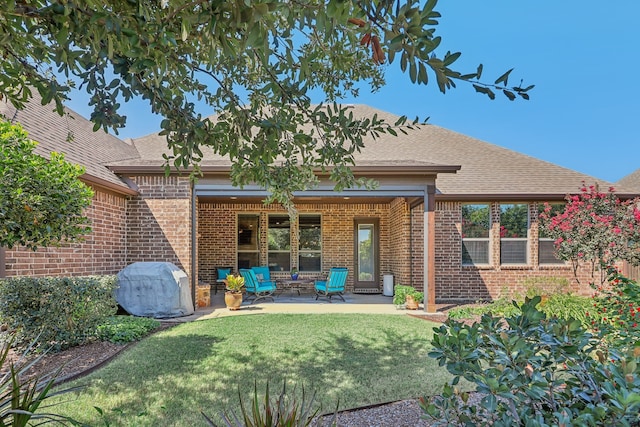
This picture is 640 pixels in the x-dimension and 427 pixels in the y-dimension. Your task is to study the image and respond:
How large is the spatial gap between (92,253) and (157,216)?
1597mm

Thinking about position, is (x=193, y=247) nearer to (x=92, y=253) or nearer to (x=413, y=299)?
(x=92, y=253)

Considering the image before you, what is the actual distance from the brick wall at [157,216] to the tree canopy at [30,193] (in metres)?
4.73

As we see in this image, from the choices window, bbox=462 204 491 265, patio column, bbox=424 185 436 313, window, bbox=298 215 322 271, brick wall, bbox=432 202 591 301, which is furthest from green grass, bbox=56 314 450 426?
window, bbox=298 215 322 271

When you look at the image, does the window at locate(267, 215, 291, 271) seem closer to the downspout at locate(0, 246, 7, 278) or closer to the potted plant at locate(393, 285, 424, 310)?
the potted plant at locate(393, 285, 424, 310)

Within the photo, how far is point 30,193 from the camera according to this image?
11.2 feet

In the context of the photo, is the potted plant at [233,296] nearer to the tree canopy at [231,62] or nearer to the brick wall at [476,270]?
the brick wall at [476,270]

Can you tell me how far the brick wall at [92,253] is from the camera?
5.92 meters

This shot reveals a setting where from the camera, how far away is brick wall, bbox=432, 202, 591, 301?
406 inches

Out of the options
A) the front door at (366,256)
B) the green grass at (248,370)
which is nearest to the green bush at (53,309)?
the green grass at (248,370)

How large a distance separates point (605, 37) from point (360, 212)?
12.6 metres

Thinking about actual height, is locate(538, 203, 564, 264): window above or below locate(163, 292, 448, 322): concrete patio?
above

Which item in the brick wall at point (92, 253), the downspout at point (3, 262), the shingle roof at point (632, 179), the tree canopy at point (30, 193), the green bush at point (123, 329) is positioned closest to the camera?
the tree canopy at point (30, 193)

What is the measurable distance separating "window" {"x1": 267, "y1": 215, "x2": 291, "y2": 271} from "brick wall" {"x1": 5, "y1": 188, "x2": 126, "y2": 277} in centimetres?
502

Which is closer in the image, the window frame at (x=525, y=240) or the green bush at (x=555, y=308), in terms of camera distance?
the green bush at (x=555, y=308)
